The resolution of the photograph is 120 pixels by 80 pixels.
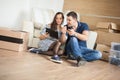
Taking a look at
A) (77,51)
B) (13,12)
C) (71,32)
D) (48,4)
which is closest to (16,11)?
(13,12)

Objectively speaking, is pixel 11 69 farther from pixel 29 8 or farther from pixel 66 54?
pixel 29 8

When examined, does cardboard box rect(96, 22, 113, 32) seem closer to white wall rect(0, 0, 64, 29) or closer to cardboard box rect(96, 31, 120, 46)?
cardboard box rect(96, 31, 120, 46)

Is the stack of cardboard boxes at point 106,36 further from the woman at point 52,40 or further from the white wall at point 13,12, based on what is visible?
the white wall at point 13,12

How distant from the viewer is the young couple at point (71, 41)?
132 inches

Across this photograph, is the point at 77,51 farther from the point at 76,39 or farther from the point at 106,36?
the point at 106,36

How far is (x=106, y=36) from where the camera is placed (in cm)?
447

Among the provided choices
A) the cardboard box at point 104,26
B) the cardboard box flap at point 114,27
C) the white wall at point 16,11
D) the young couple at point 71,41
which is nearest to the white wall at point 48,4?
the white wall at point 16,11

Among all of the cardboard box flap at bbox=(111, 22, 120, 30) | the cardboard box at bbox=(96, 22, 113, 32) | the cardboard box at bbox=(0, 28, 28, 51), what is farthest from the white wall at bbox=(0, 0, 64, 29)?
the cardboard box flap at bbox=(111, 22, 120, 30)

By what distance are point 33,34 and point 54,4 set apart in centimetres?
149

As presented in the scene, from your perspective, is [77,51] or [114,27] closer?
[77,51]

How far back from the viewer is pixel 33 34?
411 centimetres

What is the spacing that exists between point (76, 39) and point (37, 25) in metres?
1.07

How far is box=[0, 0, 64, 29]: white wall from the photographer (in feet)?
13.9

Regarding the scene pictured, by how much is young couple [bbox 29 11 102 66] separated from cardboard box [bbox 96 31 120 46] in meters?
0.92
